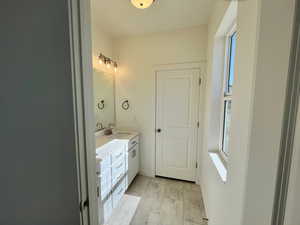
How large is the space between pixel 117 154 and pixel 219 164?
4.04 ft

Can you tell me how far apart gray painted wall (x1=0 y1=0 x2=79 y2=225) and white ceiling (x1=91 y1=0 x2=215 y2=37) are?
1.48 metres

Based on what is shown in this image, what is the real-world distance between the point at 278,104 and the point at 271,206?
0.40 meters

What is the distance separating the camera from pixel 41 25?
1.86ft

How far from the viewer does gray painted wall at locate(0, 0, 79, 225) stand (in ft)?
1.86

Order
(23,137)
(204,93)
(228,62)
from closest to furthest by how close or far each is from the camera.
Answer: (23,137), (228,62), (204,93)

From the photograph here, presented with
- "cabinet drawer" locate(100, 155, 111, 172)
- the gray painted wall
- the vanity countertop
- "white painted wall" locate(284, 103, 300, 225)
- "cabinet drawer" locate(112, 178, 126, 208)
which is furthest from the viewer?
the vanity countertop

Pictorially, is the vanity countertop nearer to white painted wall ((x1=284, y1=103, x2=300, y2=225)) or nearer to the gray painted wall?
the gray painted wall

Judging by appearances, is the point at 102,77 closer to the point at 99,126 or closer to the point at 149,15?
the point at 99,126

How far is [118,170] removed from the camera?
6.40 ft

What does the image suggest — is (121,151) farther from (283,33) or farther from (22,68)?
(283,33)

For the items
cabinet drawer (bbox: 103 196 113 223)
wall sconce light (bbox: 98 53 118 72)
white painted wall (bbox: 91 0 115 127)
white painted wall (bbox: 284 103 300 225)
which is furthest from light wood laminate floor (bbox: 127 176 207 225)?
wall sconce light (bbox: 98 53 118 72)

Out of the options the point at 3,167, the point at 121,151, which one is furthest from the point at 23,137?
the point at 121,151

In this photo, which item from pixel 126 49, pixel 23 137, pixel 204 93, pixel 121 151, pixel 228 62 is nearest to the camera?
pixel 23 137

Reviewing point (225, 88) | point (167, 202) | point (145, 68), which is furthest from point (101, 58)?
point (167, 202)
